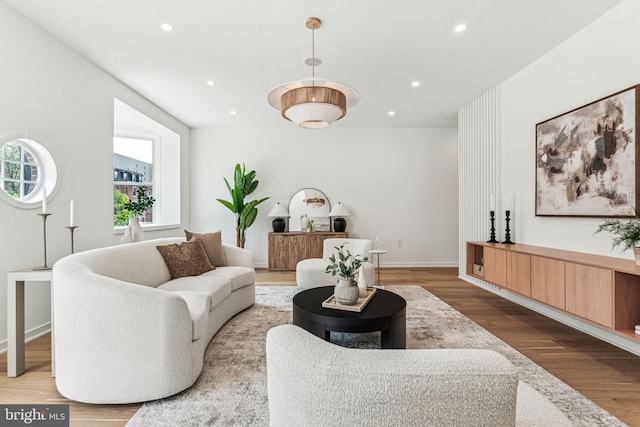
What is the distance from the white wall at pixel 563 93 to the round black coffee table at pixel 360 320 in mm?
2012

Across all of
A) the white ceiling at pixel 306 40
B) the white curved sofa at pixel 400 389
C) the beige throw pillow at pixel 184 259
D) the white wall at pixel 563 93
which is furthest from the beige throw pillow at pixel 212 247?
the white wall at pixel 563 93

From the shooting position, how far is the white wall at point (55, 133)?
2.59 metres

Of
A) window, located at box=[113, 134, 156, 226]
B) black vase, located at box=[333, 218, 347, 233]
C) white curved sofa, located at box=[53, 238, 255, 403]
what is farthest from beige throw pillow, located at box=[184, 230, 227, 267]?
black vase, located at box=[333, 218, 347, 233]

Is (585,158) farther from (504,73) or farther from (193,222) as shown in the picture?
(193,222)

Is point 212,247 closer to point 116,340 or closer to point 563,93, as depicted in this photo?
point 116,340

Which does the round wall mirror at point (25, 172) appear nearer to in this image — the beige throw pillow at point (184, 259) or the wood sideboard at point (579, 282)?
the beige throw pillow at point (184, 259)

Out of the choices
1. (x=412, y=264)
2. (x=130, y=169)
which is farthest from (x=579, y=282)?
(x=130, y=169)

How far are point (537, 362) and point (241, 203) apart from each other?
4.81 meters

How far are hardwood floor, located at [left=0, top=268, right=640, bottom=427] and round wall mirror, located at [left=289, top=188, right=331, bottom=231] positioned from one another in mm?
2934

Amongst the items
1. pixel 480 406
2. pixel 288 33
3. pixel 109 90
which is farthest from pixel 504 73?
pixel 109 90

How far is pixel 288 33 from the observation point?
9.62 ft

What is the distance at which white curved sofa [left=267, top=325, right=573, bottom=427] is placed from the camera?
64 cm

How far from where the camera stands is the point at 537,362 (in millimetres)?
2291

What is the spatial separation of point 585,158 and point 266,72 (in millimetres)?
3481
